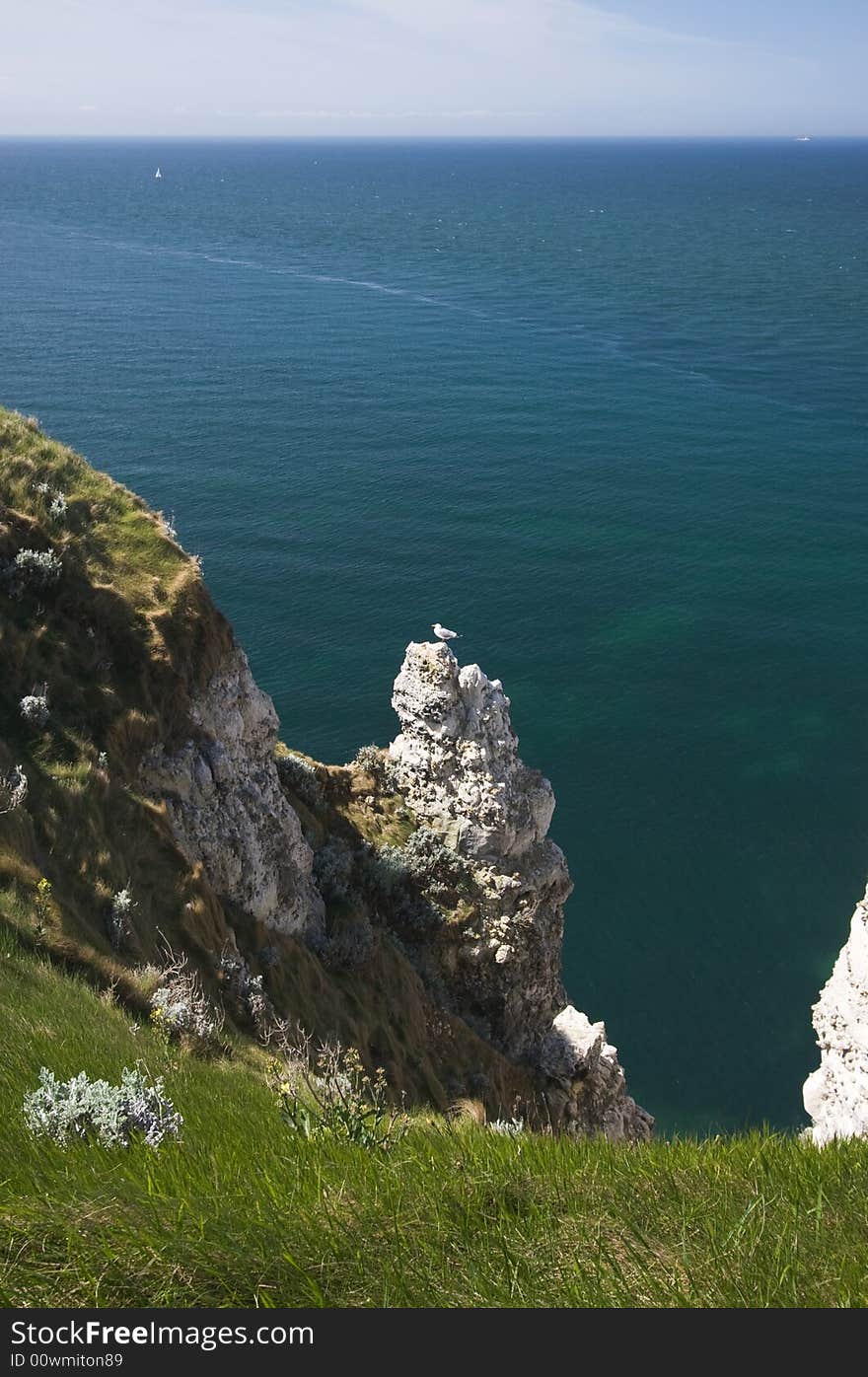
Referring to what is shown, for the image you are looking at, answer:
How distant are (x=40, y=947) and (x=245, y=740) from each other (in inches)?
398

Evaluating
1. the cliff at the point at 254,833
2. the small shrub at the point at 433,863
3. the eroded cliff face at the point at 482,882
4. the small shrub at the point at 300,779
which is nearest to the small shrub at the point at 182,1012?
the cliff at the point at 254,833

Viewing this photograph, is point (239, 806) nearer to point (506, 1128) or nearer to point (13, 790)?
point (13, 790)

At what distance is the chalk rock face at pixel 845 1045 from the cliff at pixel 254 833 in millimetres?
5385

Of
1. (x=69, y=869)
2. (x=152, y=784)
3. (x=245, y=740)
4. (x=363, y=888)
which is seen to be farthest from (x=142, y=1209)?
(x=363, y=888)

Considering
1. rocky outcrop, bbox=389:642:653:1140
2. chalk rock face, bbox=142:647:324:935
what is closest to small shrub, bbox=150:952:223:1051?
chalk rock face, bbox=142:647:324:935

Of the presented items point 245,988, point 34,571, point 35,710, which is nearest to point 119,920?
Result: point 245,988

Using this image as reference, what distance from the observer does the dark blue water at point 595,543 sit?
146 feet

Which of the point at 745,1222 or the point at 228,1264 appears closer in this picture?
the point at 228,1264

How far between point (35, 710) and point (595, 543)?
210ft

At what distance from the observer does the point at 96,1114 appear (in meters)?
6.88

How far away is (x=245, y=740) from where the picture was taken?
2228 cm

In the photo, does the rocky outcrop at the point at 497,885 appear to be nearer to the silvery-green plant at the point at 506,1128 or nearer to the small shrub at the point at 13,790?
the small shrub at the point at 13,790

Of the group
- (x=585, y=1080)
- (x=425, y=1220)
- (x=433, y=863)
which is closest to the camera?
(x=425, y=1220)

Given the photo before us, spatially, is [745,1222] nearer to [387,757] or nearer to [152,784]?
[152,784]
